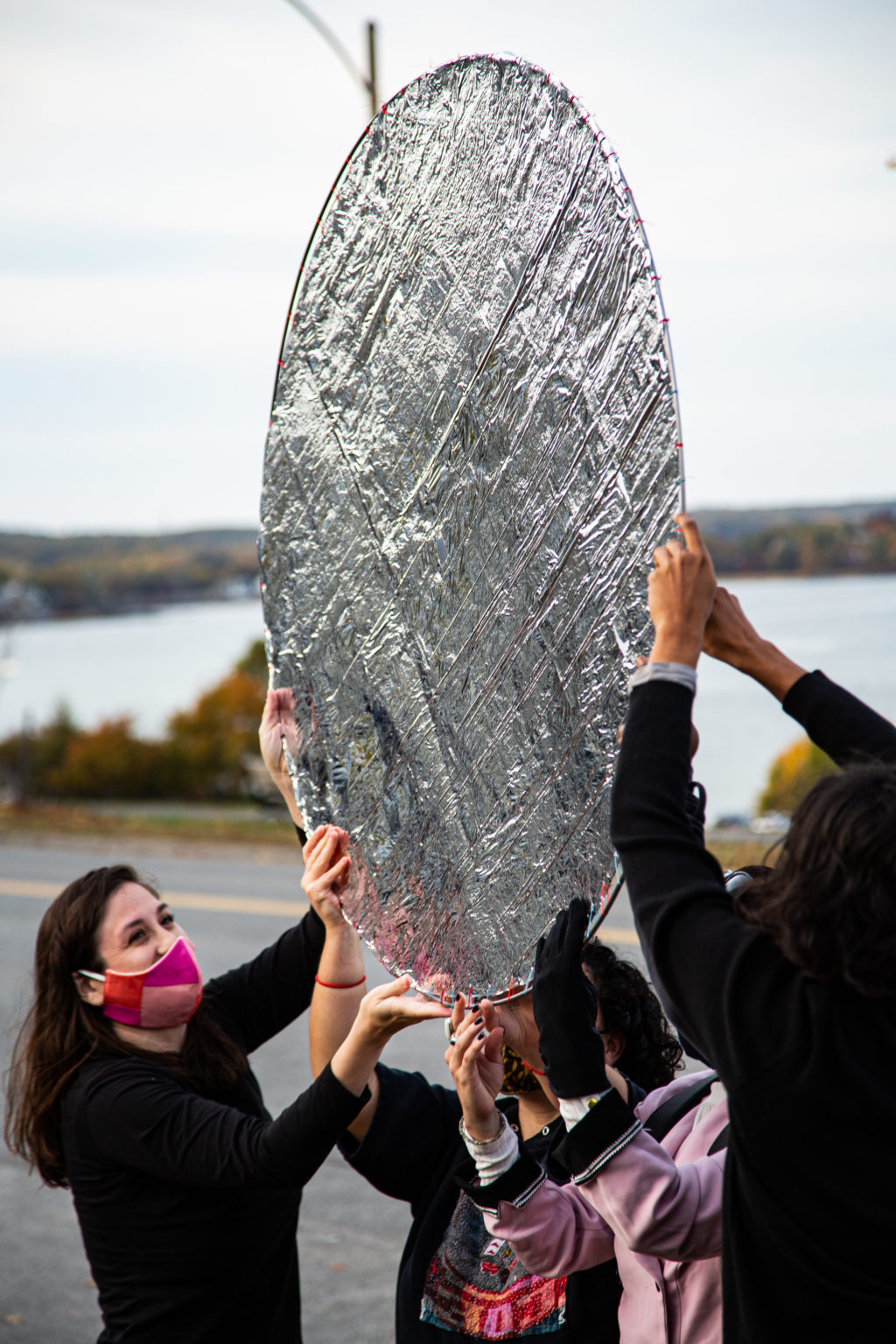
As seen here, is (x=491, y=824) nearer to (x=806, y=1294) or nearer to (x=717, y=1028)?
(x=717, y=1028)

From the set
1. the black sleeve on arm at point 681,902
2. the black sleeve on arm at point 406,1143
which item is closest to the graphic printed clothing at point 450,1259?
the black sleeve on arm at point 406,1143

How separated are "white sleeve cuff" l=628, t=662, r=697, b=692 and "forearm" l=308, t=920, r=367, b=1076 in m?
0.85

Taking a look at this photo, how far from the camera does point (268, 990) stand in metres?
2.31

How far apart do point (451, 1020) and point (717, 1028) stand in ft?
1.69

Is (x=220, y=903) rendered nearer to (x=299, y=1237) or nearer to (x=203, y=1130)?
(x=299, y=1237)

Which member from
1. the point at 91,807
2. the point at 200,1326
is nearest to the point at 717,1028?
the point at 200,1326

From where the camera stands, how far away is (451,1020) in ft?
5.22

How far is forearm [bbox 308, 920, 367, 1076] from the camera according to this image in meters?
1.92

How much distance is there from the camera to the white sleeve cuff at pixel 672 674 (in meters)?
1.25

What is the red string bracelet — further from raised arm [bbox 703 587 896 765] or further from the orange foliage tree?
the orange foliage tree

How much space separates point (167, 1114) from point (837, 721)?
1.21 meters

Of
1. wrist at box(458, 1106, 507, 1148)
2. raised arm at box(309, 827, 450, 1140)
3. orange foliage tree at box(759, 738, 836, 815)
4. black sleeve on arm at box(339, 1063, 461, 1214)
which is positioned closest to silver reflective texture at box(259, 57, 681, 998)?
raised arm at box(309, 827, 450, 1140)

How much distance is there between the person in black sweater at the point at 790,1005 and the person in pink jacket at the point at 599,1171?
12 cm

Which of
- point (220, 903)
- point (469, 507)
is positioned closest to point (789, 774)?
point (220, 903)
